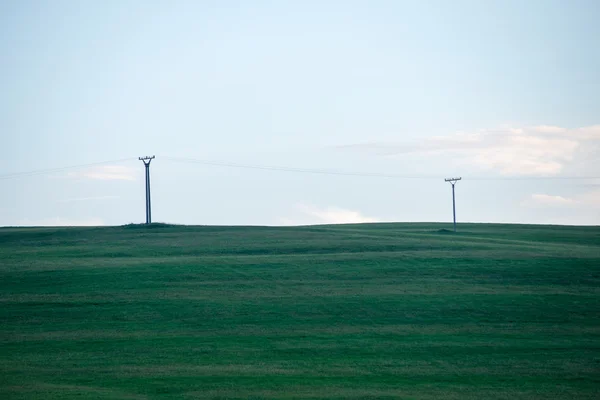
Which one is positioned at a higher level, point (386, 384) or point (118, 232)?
point (118, 232)

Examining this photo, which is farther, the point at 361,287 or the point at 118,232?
the point at 118,232

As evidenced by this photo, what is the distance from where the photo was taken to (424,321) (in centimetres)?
2742

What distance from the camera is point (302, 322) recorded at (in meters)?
27.1

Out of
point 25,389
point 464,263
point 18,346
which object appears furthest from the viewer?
point 464,263

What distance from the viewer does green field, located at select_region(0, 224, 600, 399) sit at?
65.2 feet

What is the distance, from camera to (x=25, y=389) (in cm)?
1883

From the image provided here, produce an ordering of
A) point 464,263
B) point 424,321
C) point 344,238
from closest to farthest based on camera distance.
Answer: point 424,321 → point 464,263 → point 344,238

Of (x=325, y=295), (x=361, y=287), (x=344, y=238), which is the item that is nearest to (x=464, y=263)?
(x=361, y=287)

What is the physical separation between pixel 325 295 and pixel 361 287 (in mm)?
2512

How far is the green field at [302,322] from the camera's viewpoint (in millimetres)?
19859

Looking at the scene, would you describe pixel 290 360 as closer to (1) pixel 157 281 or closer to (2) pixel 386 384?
(2) pixel 386 384

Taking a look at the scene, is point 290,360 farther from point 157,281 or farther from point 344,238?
point 344,238

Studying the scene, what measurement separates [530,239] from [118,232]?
33.8 m

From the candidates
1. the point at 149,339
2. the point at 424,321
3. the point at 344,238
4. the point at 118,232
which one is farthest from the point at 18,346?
the point at 118,232
